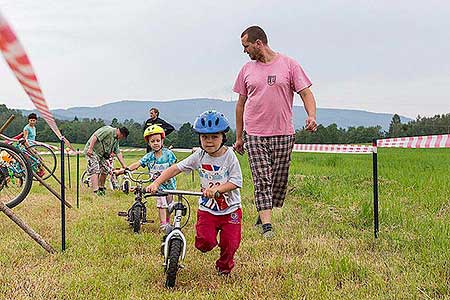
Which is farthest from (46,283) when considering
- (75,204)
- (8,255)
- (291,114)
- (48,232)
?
(75,204)

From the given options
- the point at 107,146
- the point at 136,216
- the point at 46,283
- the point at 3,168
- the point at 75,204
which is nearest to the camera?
the point at 46,283

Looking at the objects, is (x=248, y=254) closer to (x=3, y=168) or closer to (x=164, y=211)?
(x=164, y=211)

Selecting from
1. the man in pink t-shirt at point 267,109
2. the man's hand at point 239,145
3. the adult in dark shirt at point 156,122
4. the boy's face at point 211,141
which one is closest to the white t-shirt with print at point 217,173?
the boy's face at point 211,141

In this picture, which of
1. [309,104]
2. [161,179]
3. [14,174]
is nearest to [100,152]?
[14,174]

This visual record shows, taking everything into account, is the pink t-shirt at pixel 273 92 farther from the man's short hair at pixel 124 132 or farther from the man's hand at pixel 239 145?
the man's short hair at pixel 124 132

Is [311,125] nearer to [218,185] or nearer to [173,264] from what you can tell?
[218,185]

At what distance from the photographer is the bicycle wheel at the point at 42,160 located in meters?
10.7

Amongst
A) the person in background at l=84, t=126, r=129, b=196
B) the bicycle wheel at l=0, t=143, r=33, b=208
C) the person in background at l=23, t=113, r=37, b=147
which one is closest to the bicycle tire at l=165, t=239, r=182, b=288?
the bicycle wheel at l=0, t=143, r=33, b=208

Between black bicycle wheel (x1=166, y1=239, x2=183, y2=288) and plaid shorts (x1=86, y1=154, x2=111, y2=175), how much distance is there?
705cm

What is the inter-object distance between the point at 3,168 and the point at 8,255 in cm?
246

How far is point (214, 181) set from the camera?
445 centimetres

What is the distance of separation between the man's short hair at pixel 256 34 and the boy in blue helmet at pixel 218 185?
5.54 feet

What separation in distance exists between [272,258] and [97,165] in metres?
6.92

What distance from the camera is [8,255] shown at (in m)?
4.88
